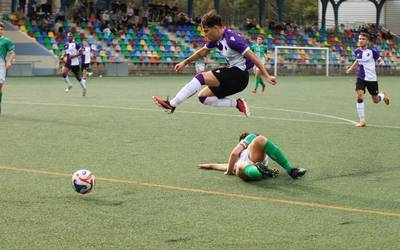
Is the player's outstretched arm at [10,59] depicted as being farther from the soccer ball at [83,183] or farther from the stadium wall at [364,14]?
the stadium wall at [364,14]

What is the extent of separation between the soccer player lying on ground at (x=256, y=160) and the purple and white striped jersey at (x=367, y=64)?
27.1 ft

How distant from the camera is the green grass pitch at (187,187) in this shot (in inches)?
264

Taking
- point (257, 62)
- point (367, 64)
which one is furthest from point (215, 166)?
point (367, 64)

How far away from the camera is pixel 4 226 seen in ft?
22.8

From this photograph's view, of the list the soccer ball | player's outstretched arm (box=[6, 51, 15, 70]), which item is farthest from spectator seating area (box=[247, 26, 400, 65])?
the soccer ball

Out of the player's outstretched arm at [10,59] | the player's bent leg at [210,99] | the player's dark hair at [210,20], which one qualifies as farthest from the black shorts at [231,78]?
the player's outstretched arm at [10,59]

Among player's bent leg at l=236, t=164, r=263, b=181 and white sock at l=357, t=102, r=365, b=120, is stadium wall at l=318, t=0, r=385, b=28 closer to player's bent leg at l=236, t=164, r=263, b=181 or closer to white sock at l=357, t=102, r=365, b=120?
white sock at l=357, t=102, r=365, b=120

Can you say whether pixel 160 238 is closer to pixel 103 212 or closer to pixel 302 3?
pixel 103 212

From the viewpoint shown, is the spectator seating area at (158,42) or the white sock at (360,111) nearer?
the white sock at (360,111)

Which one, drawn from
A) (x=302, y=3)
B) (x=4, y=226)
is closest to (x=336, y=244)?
(x=4, y=226)

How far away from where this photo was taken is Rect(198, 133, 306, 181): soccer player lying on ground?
941cm

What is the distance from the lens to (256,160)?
9656 mm

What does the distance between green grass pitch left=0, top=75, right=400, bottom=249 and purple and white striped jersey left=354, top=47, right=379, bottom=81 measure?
103 cm

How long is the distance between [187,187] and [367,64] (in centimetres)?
951
